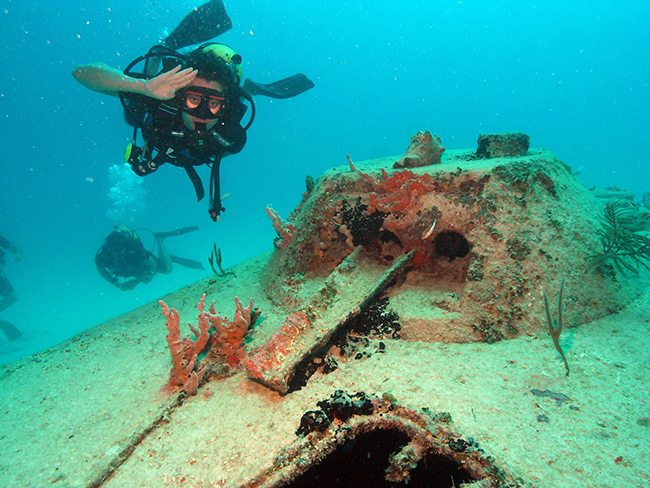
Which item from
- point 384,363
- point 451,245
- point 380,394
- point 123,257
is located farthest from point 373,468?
point 123,257

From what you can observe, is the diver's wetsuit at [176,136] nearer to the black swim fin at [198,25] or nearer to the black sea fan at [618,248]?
the black swim fin at [198,25]

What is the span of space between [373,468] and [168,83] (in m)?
5.31

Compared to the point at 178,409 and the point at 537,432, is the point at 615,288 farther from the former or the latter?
the point at 178,409

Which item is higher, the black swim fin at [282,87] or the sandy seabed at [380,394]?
the black swim fin at [282,87]

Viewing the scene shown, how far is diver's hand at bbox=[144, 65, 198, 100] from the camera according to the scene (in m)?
4.32

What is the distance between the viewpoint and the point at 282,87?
22.6 ft

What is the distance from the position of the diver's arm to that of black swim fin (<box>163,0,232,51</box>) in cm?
216

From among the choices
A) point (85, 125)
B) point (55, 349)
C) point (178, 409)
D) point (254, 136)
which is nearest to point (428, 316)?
point (178, 409)

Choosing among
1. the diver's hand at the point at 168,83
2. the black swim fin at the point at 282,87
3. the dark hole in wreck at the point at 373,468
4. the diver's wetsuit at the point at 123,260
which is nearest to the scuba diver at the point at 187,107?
the diver's hand at the point at 168,83

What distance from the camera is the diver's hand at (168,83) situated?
4320 millimetres

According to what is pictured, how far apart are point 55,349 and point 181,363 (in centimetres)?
372

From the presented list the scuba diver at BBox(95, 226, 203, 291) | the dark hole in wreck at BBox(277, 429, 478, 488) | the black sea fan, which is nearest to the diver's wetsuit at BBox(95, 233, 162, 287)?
the scuba diver at BBox(95, 226, 203, 291)

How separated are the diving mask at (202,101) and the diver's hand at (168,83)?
14.4 inches

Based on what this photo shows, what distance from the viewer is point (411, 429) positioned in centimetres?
208
